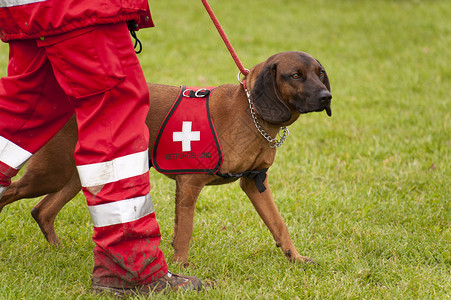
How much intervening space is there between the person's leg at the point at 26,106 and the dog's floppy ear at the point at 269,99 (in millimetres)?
1106

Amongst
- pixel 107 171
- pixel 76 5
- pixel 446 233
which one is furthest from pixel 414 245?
pixel 76 5

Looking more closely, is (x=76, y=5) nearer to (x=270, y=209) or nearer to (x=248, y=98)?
(x=248, y=98)

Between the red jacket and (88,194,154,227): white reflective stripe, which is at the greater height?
the red jacket

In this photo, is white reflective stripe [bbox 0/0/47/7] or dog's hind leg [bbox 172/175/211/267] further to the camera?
dog's hind leg [bbox 172/175/211/267]

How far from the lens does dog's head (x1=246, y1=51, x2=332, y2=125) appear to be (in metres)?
3.36

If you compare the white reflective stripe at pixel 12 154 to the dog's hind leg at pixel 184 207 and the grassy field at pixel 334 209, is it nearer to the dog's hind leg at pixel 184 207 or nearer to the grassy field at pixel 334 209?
the grassy field at pixel 334 209

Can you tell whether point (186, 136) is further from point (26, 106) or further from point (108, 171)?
point (26, 106)

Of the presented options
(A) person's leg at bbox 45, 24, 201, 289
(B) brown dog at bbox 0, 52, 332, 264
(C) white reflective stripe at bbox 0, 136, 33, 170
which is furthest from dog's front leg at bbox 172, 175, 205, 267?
(C) white reflective stripe at bbox 0, 136, 33, 170

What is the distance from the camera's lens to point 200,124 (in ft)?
11.5

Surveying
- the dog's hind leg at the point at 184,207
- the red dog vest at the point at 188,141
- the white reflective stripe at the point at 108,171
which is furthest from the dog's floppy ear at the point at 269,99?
the white reflective stripe at the point at 108,171

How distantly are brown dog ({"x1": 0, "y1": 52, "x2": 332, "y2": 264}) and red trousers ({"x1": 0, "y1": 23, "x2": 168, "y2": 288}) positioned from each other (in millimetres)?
507

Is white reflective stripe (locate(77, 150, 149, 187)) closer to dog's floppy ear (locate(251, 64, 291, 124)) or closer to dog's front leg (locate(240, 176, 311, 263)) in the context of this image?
dog's floppy ear (locate(251, 64, 291, 124))

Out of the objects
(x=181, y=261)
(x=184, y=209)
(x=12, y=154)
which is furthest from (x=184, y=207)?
(x=12, y=154)

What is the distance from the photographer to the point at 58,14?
262 cm
